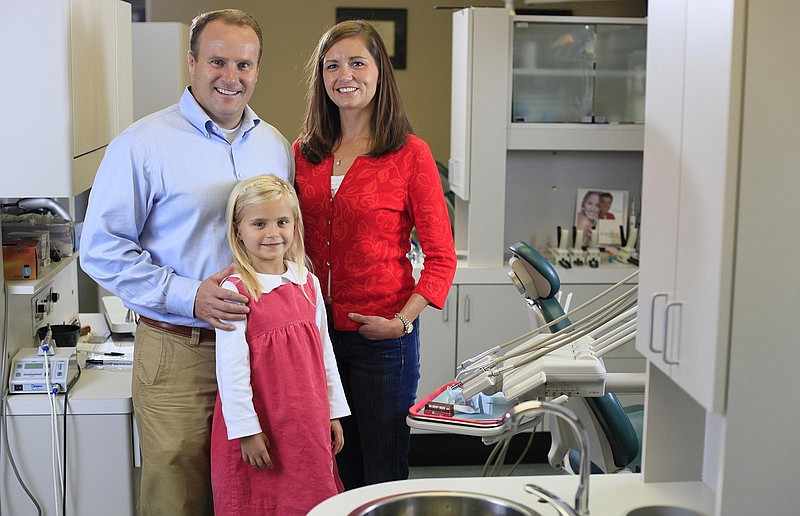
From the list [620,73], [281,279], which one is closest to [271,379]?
[281,279]

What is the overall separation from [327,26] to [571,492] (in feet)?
17.0

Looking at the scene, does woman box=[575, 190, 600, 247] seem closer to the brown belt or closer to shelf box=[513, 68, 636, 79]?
shelf box=[513, 68, 636, 79]

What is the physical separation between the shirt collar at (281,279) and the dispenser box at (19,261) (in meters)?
0.83

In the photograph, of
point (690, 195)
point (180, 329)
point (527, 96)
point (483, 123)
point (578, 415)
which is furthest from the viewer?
point (527, 96)

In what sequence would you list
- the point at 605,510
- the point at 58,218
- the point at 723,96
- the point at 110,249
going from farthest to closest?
1. the point at 58,218
2. the point at 110,249
3. the point at 605,510
4. the point at 723,96

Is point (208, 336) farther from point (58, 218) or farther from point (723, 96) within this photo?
point (723, 96)

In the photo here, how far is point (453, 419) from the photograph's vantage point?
7.91 ft

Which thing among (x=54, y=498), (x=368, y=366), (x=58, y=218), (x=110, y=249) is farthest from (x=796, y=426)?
(x=58, y=218)

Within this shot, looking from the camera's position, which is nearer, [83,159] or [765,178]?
[765,178]

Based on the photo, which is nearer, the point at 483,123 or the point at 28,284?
the point at 28,284

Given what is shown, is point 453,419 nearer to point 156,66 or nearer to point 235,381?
point 235,381

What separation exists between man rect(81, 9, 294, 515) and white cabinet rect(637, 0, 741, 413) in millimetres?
989

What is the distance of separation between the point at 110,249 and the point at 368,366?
76 cm

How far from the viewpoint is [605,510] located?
1.80 m
